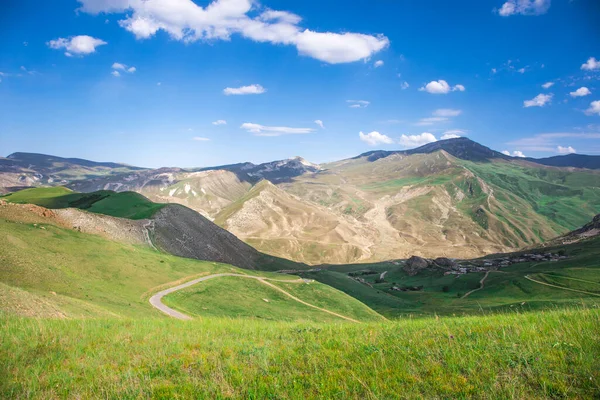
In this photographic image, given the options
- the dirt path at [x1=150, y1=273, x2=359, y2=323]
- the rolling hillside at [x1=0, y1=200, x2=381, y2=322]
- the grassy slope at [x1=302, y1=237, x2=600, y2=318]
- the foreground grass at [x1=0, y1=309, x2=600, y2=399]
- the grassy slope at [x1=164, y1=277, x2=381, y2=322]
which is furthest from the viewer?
the grassy slope at [x1=302, y1=237, x2=600, y2=318]

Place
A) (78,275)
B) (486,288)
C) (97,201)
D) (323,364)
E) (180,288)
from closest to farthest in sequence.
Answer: (323,364) → (78,275) → (180,288) → (486,288) → (97,201)

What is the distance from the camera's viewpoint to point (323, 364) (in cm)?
751

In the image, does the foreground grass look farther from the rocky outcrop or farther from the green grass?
the rocky outcrop

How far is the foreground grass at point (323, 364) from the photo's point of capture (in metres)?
6.04

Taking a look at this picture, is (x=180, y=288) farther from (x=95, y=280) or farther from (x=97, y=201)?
(x=97, y=201)

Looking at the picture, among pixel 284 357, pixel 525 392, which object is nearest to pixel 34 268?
pixel 284 357

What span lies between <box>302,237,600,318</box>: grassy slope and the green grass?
5024 cm

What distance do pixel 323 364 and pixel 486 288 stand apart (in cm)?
9008

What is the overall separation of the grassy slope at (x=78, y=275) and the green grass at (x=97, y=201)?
129 feet

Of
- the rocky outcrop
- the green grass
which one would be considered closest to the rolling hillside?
the green grass

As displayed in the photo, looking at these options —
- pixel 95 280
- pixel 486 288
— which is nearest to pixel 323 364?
pixel 95 280

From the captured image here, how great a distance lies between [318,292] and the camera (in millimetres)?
57969

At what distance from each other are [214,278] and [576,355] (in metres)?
53.1

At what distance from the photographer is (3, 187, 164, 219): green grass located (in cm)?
9131
